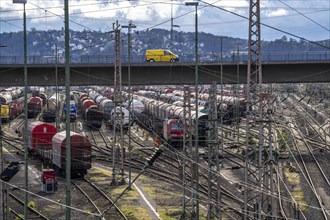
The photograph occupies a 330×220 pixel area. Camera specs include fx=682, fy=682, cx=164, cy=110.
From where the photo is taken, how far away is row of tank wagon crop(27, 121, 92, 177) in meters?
40.0

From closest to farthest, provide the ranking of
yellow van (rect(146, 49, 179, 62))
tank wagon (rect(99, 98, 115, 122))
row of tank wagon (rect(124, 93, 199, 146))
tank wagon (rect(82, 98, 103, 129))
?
row of tank wagon (rect(124, 93, 199, 146)) < yellow van (rect(146, 49, 179, 62)) < tank wagon (rect(82, 98, 103, 129)) < tank wagon (rect(99, 98, 115, 122))

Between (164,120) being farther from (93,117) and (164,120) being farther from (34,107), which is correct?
(34,107)

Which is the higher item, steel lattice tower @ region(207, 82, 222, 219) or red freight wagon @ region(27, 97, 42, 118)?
steel lattice tower @ region(207, 82, 222, 219)

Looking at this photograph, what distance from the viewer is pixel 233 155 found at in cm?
5019

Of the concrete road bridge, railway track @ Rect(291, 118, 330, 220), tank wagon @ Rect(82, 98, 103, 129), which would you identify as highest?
the concrete road bridge

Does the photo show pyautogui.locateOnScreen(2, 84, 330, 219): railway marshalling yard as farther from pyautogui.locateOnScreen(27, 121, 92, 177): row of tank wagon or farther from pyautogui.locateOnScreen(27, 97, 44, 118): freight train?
pyautogui.locateOnScreen(27, 97, 44, 118): freight train

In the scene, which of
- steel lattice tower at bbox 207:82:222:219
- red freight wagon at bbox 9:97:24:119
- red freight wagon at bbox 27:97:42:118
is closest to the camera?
steel lattice tower at bbox 207:82:222:219

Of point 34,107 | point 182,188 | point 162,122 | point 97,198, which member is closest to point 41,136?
point 182,188

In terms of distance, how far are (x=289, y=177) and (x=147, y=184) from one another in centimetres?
867

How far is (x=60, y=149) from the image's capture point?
40188mm

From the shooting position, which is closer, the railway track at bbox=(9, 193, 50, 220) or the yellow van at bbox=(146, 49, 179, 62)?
the railway track at bbox=(9, 193, 50, 220)

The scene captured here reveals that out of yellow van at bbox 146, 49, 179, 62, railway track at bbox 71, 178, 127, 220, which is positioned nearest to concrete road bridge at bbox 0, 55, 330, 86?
yellow van at bbox 146, 49, 179, 62

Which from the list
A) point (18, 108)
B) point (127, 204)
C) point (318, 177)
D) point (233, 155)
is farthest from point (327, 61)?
point (18, 108)

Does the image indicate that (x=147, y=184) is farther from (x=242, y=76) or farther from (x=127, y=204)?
(x=242, y=76)
